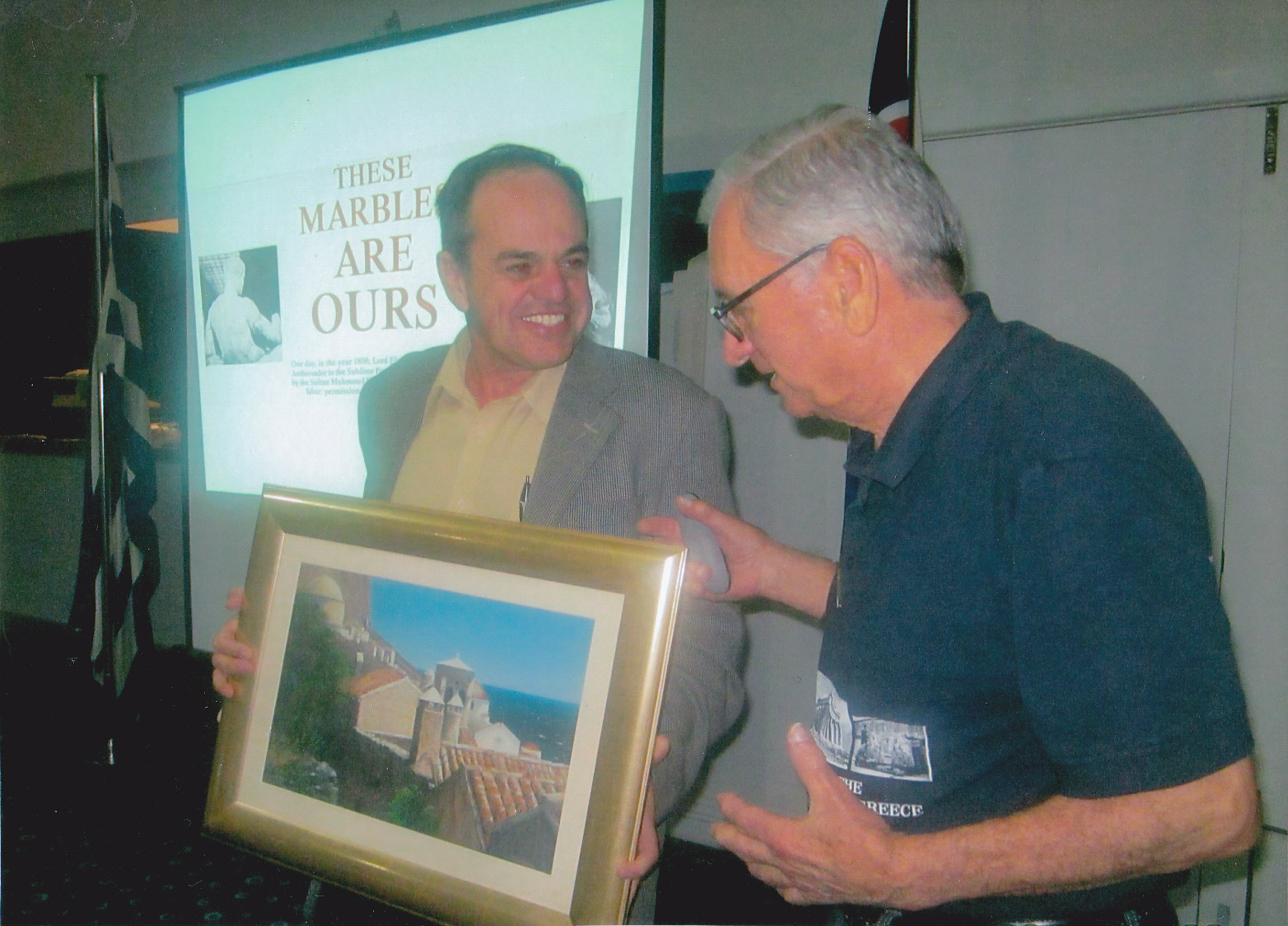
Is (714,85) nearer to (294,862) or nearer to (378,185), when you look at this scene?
(378,185)

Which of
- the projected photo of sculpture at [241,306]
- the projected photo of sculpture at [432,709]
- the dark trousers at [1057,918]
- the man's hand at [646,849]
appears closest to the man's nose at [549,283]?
the projected photo of sculpture at [432,709]

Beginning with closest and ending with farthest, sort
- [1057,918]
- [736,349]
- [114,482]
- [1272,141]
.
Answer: [1057,918] → [736,349] → [1272,141] → [114,482]

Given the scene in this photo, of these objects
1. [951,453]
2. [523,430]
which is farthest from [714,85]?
[951,453]

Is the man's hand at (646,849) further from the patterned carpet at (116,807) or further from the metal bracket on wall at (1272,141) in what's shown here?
the metal bracket on wall at (1272,141)

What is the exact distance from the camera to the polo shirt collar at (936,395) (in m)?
0.73

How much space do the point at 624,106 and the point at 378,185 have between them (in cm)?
51

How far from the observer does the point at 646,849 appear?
73 cm

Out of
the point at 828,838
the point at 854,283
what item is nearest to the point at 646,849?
the point at 828,838

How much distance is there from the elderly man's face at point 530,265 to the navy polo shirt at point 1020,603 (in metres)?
0.48

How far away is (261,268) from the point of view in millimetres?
1564

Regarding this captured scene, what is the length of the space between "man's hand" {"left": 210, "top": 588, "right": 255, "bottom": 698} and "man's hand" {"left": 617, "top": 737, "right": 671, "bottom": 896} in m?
0.49

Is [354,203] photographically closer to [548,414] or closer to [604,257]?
[604,257]

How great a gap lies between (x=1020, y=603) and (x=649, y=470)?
0.52 m

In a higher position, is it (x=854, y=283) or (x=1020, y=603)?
(x=854, y=283)
